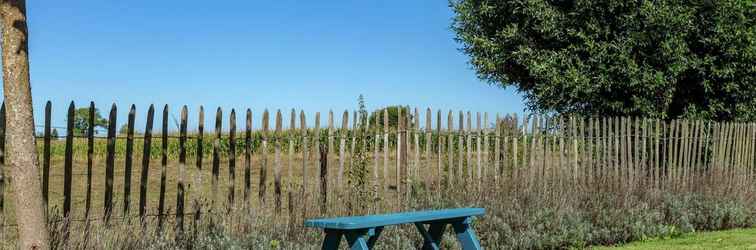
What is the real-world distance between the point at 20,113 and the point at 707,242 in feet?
28.4

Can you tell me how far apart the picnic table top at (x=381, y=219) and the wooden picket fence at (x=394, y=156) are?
7.11 ft

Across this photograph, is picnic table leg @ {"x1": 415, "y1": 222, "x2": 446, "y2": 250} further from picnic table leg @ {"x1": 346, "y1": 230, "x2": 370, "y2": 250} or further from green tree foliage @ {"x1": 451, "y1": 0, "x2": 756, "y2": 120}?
green tree foliage @ {"x1": 451, "y1": 0, "x2": 756, "y2": 120}

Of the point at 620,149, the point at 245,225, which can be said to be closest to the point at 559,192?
the point at 620,149

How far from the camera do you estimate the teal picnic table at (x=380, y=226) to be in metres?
5.95

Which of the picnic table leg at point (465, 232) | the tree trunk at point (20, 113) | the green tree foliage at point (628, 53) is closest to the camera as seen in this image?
the tree trunk at point (20, 113)

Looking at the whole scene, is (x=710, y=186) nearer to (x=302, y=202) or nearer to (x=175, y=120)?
(x=302, y=202)

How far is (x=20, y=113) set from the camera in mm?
5090

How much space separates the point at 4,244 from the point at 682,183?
36.4ft

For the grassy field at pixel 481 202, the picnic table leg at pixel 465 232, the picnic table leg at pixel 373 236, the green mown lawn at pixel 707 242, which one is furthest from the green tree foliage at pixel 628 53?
the picnic table leg at pixel 373 236

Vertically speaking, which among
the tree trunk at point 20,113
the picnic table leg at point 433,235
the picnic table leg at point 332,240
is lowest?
the picnic table leg at point 433,235

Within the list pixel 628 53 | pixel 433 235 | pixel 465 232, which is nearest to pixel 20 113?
pixel 433 235

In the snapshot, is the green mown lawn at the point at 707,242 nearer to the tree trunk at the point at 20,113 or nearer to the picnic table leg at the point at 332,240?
the picnic table leg at the point at 332,240

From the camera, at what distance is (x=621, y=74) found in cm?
1645

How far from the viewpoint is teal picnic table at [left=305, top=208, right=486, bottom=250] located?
5953 mm
